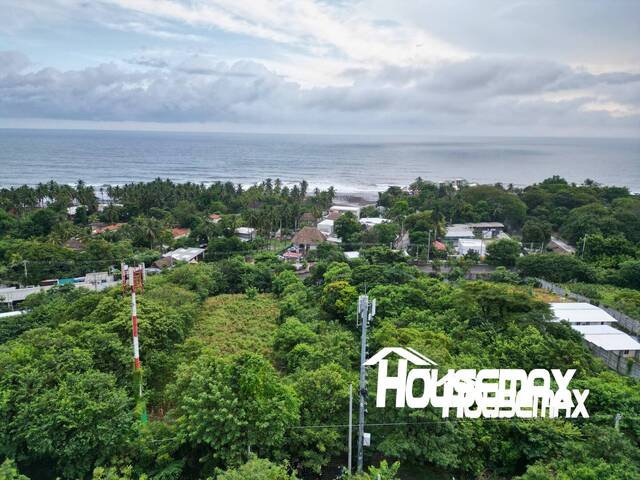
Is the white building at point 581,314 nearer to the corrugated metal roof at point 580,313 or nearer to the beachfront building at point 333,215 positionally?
the corrugated metal roof at point 580,313

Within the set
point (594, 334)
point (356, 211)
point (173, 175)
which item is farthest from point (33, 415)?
point (173, 175)

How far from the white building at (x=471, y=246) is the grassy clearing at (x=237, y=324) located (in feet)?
69.7

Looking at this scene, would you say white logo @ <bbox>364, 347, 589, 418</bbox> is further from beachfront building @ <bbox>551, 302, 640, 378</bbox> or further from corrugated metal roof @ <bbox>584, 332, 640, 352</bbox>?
corrugated metal roof @ <bbox>584, 332, 640, 352</bbox>

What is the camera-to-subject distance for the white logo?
37.6ft

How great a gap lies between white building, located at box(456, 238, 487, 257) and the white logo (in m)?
28.7

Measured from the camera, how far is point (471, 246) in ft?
137

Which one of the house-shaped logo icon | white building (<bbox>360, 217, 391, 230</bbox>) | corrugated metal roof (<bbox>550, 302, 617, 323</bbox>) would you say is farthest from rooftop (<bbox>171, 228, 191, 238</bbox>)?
the house-shaped logo icon

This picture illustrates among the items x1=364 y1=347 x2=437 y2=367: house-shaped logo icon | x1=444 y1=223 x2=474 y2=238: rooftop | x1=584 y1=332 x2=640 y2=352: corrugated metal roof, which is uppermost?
x1=364 y1=347 x2=437 y2=367: house-shaped logo icon

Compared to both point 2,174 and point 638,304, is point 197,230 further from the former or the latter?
point 2,174

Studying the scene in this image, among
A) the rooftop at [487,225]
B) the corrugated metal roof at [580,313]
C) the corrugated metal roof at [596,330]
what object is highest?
the rooftop at [487,225]

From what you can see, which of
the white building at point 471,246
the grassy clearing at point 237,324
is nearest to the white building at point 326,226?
the white building at point 471,246

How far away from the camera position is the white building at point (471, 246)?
134 feet

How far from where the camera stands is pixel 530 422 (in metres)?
11.8

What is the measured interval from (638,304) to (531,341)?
13.6 m
